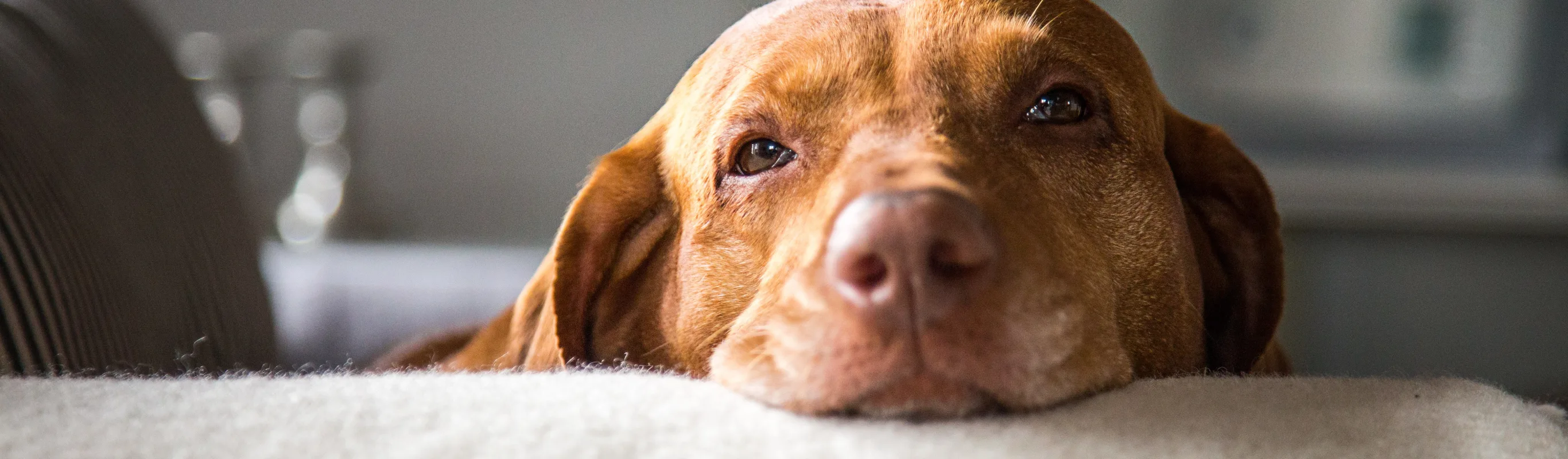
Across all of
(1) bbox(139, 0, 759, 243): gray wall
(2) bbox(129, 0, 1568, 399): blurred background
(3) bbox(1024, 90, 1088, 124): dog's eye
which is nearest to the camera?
(3) bbox(1024, 90, 1088, 124): dog's eye

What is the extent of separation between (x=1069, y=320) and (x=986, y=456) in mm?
406

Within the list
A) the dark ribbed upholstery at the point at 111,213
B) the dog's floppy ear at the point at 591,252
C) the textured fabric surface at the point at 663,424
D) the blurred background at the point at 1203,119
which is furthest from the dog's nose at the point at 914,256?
the blurred background at the point at 1203,119

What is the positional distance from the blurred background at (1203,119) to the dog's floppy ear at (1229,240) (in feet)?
7.89

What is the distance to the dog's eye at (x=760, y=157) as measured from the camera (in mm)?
1657

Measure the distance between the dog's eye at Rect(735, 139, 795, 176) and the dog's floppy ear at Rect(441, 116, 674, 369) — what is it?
9.9 inches

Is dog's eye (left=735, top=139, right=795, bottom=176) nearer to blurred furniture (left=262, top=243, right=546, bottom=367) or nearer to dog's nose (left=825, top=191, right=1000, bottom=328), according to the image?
dog's nose (left=825, top=191, right=1000, bottom=328)

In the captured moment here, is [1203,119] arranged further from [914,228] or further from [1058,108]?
[914,228]

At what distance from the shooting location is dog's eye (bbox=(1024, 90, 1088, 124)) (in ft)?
5.32

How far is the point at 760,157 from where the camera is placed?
169 cm

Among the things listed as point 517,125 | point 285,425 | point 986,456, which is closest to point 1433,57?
point 517,125

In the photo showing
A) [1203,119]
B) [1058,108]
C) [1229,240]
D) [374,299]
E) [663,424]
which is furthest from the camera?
[1203,119]

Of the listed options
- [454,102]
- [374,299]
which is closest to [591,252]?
[374,299]

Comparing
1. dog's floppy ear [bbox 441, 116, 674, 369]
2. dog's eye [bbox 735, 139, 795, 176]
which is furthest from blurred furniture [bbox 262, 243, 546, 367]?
dog's eye [bbox 735, 139, 795, 176]

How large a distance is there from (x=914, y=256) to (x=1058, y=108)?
71 cm
